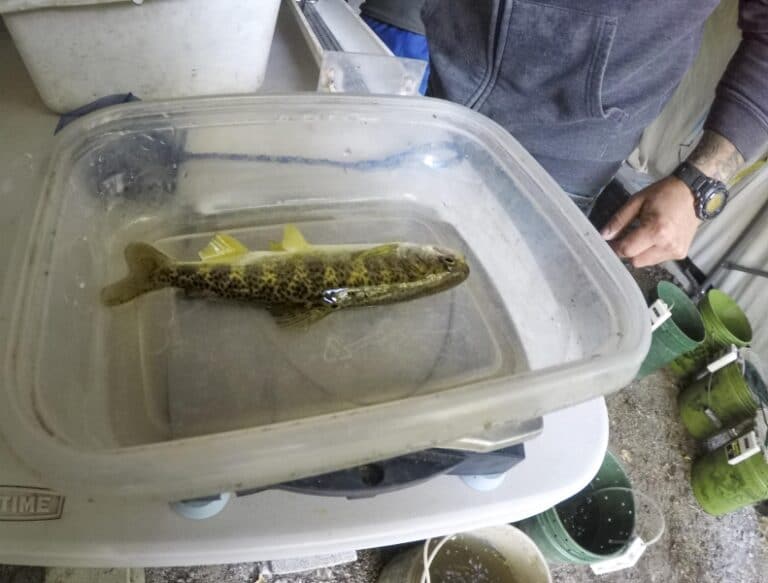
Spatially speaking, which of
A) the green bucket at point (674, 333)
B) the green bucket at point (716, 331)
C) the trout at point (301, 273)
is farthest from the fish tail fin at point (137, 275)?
the green bucket at point (716, 331)

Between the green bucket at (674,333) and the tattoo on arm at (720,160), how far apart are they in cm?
76

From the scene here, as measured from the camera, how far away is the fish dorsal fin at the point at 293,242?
76cm

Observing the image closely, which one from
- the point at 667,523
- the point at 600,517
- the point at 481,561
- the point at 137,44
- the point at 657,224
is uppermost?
the point at 137,44

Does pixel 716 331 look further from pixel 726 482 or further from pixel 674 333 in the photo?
pixel 726 482

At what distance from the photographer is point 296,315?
2.32 ft

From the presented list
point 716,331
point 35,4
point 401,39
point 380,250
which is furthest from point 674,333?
point 35,4

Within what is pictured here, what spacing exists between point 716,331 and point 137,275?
1.92 m

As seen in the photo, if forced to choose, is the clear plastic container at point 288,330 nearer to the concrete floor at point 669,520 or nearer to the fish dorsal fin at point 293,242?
the fish dorsal fin at point 293,242

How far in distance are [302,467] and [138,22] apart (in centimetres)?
58

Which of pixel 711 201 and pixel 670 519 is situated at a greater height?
pixel 711 201

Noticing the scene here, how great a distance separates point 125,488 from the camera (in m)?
0.40

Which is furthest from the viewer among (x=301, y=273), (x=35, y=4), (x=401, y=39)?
(x=401, y=39)

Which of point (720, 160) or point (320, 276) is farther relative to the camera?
point (720, 160)

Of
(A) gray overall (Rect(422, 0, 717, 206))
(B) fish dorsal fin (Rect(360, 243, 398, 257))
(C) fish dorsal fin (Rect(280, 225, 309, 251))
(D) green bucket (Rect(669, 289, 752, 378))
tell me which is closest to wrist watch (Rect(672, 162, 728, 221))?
(A) gray overall (Rect(422, 0, 717, 206))
